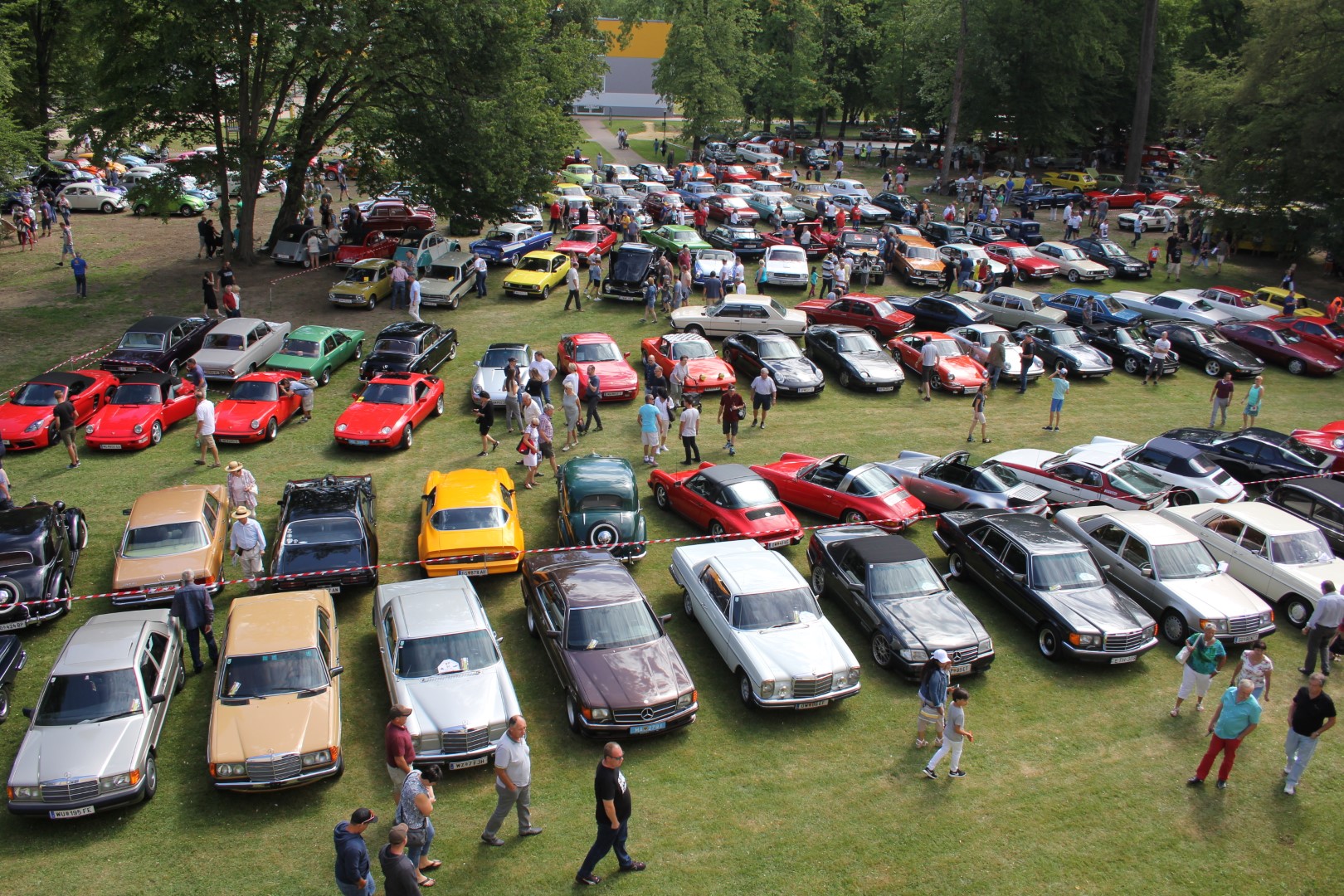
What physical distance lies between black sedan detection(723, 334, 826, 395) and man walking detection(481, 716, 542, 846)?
618 inches

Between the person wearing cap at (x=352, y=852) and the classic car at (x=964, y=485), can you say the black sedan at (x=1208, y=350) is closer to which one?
the classic car at (x=964, y=485)

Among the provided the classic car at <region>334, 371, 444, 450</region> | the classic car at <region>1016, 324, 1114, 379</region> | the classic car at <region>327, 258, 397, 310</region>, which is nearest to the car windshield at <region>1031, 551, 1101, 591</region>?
the classic car at <region>334, 371, 444, 450</region>

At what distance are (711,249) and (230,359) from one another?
17.5m

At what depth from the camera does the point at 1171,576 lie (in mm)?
14742

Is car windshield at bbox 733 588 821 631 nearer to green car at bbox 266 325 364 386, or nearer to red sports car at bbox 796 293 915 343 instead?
green car at bbox 266 325 364 386

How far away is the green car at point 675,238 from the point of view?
35969 millimetres

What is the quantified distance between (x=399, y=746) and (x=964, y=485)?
12.1 meters

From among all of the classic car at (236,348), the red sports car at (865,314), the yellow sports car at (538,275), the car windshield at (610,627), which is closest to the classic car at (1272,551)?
the car windshield at (610,627)

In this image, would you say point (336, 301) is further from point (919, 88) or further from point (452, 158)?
point (919, 88)

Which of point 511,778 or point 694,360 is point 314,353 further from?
point 511,778

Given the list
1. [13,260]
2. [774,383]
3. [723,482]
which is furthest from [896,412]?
[13,260]

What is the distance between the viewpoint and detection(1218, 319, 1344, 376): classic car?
28141 mm

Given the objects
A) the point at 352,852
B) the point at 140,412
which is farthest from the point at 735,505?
the point at 140,412

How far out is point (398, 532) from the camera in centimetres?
1688
